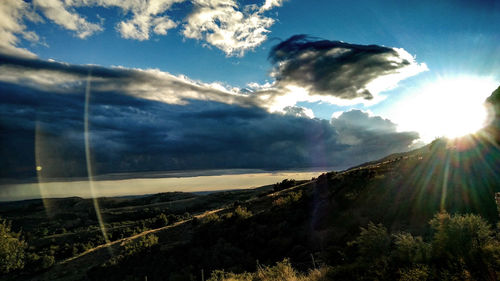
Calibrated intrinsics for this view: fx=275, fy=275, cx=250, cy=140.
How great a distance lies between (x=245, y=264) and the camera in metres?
18.9

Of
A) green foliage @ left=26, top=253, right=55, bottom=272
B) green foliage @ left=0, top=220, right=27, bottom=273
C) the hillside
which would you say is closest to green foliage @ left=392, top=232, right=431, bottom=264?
the hillside

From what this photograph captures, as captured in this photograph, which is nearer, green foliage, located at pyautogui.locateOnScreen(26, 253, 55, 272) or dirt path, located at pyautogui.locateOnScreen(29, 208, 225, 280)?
dirt path, located at pyautogui.locateOnScreen(29, 208, 225, 280)

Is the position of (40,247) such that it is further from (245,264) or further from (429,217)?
(429,217)

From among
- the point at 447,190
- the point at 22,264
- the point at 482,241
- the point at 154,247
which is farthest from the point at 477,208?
the point at 22,264

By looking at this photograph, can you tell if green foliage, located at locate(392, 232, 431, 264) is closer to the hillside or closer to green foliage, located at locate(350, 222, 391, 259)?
the hillside

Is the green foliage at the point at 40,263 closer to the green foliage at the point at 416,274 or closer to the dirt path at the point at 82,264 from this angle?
the dirt path at the point at 82,264

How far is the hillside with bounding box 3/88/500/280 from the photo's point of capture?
13.0 metres

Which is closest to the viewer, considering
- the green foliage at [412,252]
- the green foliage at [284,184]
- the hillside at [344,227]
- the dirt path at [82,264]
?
the green foliage at [412,252]

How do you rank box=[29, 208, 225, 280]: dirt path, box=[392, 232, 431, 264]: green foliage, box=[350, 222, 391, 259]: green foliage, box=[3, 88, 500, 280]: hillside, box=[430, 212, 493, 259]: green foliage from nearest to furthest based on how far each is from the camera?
box=[430, 212, 493, 259]: green foliage
box=[392, 232, 431, 264]: green foliage
box=[350, 222, 391, 259]: green foliage
box=[3, 88, 500, 280]: hillside
box=[29, 208, 225, 280]: dirt path

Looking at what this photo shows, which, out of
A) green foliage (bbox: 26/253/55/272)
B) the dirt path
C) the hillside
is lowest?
green foliage (bbox: 26/253/55/272)

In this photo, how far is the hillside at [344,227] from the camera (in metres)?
13.0

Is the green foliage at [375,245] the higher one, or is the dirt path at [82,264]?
the green foliage at [375,245]

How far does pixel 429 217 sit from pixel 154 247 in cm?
2322

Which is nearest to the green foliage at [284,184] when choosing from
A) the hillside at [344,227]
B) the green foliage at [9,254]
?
the hillside at [344,227]
